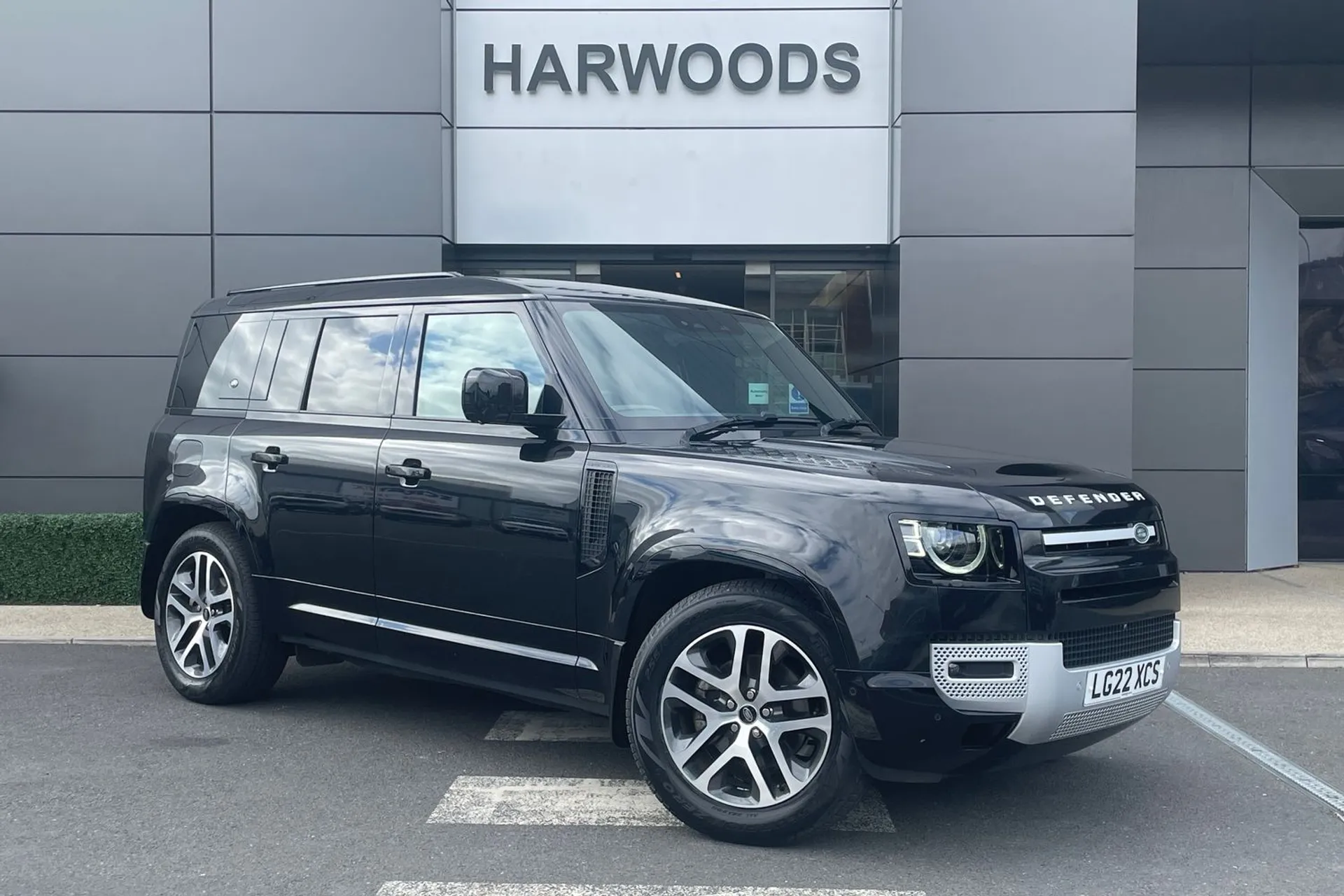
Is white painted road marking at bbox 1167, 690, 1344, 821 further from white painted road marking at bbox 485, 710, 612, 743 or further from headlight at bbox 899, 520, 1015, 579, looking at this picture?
white painted road marking at bbox 485, 710, 612, 743

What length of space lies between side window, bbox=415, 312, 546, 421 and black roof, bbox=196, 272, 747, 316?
0.40 ft

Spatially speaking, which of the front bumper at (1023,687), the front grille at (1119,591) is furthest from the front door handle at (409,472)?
the front grille at (1119,591)

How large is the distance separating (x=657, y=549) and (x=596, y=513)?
1.14 ft

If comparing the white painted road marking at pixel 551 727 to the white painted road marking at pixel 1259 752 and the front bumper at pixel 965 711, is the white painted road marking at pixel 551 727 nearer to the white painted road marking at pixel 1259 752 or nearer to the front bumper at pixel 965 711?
the front bumper at pixel 965 711

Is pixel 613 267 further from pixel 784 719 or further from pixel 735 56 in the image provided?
pixel 784 719

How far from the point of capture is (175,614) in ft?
20.6

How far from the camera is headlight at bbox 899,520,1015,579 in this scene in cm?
387

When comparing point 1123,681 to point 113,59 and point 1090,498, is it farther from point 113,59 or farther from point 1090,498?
point 113,59

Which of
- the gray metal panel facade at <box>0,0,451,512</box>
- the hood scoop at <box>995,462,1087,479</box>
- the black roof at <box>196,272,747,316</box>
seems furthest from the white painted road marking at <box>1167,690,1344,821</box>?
the gray metal panel facade at <box>0,0,451,512</box>

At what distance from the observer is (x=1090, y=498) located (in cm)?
423

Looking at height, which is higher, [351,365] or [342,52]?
[342,52]

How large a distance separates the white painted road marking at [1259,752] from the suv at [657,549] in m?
1.15

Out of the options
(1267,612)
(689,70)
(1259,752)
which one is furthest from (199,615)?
(1267,612)

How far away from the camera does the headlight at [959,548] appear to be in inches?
152
